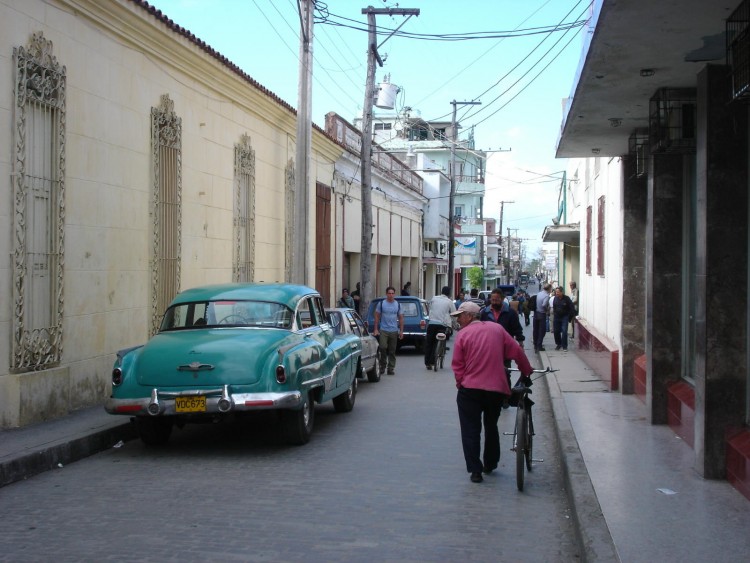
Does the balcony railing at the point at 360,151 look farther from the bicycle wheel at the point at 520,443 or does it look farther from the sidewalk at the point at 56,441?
the bicycle wheel at the point at 520,443

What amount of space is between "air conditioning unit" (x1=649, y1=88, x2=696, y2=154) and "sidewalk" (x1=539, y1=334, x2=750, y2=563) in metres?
3.27

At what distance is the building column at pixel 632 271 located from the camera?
13.0 metres

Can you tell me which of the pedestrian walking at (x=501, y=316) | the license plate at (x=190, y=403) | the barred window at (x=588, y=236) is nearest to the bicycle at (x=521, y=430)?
the license plate at (x=190, y=403)

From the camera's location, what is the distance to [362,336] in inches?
633

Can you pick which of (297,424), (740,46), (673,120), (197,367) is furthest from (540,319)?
(740,46)

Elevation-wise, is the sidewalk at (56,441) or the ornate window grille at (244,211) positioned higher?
the ornate window grille at (244,211)

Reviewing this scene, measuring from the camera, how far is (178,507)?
696cm

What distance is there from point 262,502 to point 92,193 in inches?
252

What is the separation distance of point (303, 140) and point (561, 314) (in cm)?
834

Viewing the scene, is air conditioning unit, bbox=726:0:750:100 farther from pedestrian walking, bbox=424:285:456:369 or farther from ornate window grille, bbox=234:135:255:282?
ornate window grille, bbox=234:135:255:282

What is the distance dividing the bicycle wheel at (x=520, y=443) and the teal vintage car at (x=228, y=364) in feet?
8.12

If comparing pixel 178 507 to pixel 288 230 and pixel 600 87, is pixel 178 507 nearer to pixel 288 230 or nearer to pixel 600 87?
pixel 600 87

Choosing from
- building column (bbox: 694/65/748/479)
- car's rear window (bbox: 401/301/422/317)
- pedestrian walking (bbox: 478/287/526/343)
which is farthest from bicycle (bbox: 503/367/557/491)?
car's rear window (bbox: 401/301/422/317)

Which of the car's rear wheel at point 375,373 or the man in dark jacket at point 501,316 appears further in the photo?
the car's rear wheel at point 375,373
